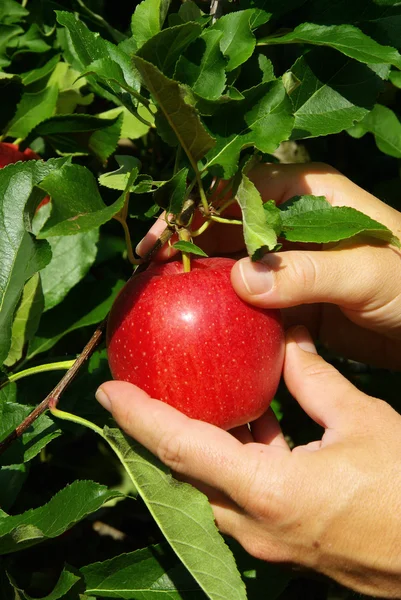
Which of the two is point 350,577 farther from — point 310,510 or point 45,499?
point 45,499

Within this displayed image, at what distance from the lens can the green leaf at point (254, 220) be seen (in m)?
1.01

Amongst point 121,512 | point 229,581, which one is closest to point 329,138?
point 121,512

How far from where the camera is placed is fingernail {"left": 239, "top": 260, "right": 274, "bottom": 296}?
3.60 feet

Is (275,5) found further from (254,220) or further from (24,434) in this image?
(24,434)

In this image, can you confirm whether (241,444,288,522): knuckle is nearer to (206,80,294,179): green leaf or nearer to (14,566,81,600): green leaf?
(14,566,81,600): green leaf

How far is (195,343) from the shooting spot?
1.09 m

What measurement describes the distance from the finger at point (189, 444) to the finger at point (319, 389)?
6.6 inches

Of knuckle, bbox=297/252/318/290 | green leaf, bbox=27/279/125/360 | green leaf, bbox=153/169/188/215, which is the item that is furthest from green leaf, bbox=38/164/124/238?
green leaf, bbox=27/279/125/360

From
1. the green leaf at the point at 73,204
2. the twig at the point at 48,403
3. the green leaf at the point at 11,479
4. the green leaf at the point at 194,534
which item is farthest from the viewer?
the green leaf at the point at 11,479

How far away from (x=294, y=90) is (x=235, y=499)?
0.66m

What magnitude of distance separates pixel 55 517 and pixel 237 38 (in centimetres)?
75

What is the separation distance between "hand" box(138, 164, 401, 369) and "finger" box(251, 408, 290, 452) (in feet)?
0.82

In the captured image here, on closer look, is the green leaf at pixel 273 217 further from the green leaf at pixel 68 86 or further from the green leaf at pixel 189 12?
the green leaf at pixel 68 86

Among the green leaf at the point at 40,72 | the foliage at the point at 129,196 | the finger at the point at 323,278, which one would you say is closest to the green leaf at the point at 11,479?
the foliage at the point at 129,196
